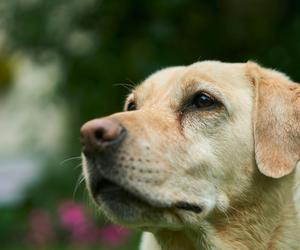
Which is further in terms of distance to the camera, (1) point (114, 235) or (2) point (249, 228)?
(1) point (114, 235)

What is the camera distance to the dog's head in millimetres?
4047

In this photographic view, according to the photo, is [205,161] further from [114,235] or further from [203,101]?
[114,235]

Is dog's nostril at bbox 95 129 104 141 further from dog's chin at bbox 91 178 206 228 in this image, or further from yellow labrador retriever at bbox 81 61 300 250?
dog's chin at bbox 91 178 206 228

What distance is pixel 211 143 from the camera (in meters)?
4.32

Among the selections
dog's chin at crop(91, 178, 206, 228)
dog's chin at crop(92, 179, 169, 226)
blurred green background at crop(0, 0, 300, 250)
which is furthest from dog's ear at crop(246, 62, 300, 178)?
blurred green background at crop(0, 0, 300, 250)

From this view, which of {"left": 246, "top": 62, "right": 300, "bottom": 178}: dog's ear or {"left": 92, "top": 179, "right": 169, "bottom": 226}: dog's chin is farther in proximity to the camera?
{"left": 246, "top": 62, "right": 300, "bottom": 178}: dog's ear

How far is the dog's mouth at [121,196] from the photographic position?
405 cm

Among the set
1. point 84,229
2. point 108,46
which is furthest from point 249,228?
point 84,229

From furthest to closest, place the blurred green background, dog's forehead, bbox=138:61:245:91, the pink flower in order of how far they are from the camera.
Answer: the pink flower, the blurred green background, dog's forehead, bbox=138:61:245:91

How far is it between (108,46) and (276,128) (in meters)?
4.67

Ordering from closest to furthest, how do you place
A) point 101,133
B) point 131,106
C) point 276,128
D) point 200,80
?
point 101,133 < point 276,128 < point 200,80 < point 131,106

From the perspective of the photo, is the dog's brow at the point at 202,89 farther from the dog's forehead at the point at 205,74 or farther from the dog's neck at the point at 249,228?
the dog's neck at the point at 249,228

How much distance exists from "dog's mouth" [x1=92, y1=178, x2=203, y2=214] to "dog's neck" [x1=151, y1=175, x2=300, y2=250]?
0.89ft

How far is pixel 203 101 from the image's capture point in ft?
14.7
